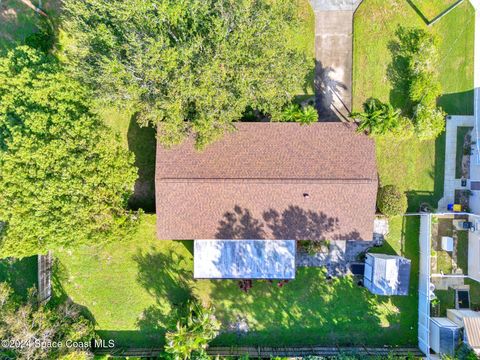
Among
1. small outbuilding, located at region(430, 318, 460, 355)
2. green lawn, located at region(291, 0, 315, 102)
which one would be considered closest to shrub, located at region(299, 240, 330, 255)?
small outbuilding, located at region(430, 318, 460, 355)

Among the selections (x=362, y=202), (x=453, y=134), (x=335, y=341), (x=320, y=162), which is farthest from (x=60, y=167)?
(x=453, y=134)

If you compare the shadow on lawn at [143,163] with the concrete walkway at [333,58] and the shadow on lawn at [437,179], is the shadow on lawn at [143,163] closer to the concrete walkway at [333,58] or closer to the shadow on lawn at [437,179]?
the concrete walkway at [333,58]

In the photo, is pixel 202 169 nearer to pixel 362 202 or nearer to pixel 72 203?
pixel 72 203

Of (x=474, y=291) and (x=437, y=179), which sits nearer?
(x=474, y=291)

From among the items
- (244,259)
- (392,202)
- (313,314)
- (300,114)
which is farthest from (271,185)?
(313,314)

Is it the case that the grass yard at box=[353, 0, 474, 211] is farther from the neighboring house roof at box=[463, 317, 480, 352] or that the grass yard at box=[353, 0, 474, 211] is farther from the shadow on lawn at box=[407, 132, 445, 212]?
the neighboring house roof at box=[463, 317, 480, 352]

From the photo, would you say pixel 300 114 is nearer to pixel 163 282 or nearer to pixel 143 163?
pixel 143 163
